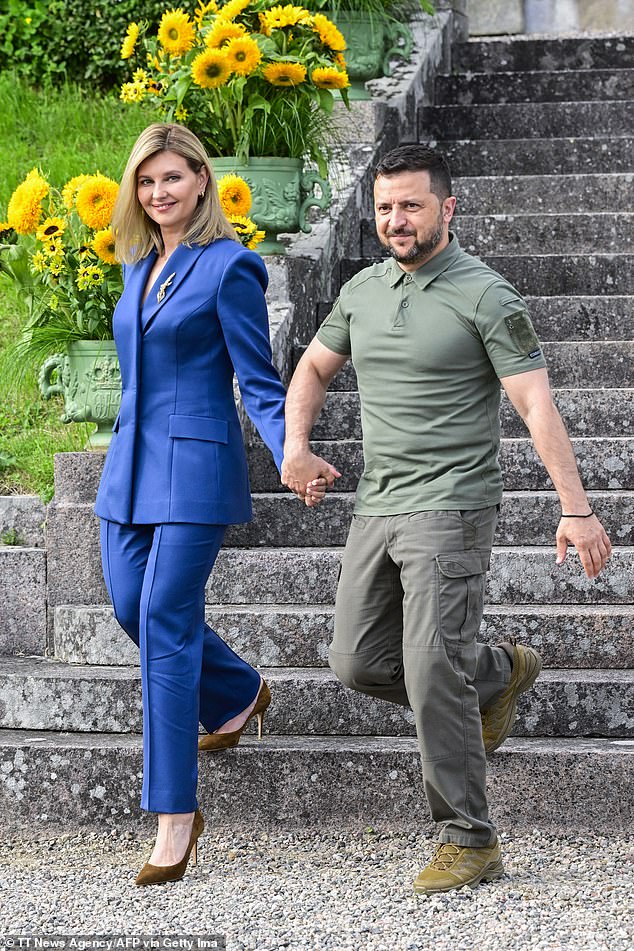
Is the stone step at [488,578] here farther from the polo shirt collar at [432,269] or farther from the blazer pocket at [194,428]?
the polo shirt collar at [432,269]

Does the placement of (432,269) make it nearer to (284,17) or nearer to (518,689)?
(518,689)

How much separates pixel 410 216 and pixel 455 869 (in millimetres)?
1629

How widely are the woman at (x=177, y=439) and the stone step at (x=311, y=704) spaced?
52 centimetres

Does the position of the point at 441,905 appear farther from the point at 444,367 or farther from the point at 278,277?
the point at 278,277

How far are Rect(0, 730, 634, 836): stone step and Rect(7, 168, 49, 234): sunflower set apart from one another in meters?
1.69

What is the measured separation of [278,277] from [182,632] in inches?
90.0

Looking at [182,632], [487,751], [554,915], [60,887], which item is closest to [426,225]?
[182,632]

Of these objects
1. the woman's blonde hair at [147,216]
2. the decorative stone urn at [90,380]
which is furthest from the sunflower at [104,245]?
the woman's blonde hair at [147,216]

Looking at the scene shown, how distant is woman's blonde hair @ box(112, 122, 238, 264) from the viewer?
3547mm

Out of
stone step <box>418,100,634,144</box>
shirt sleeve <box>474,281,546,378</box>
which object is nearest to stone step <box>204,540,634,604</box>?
shirt sleeve <box>474,281,546,378</box>

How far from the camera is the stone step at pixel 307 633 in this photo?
4.12m

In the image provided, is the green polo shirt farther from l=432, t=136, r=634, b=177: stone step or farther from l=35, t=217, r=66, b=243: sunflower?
l=432, t=136, r=634, b=177: stone step

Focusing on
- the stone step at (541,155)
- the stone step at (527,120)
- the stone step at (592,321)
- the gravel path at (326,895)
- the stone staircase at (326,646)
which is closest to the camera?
the gravel path at (326,895)

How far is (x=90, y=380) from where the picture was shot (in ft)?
15.1
